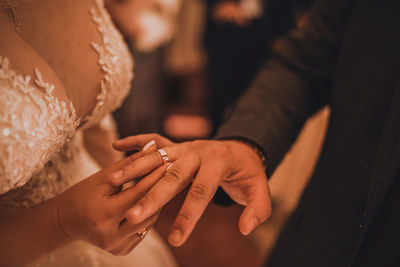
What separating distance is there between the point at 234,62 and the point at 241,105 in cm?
122

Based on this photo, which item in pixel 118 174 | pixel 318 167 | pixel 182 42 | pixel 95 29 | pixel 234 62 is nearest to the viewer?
pixel 118 174

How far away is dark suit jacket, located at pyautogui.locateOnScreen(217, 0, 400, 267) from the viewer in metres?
0.50

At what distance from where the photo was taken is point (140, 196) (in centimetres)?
39

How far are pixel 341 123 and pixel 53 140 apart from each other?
0.53 meters

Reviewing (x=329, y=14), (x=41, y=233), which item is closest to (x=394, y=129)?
(x=329, y=14)

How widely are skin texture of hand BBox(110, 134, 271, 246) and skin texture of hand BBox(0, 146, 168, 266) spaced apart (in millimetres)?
21

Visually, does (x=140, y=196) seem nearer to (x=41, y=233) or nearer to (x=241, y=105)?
(x=41, y=233)

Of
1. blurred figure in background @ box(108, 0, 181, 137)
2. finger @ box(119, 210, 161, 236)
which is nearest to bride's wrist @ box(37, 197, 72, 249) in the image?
finger @ box(119, 210, 161, 236)

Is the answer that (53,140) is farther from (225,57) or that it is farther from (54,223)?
(225,57)

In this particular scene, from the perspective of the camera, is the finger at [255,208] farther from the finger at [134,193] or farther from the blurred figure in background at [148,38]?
the blurred figure in background at [148,38]

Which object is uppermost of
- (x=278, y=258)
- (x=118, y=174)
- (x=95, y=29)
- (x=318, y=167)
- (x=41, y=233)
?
(x=95, y=29)

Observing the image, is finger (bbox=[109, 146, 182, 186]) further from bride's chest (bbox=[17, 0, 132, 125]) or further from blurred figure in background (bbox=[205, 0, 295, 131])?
blurred figure in background (bbox=[205, 0, 295, 131])

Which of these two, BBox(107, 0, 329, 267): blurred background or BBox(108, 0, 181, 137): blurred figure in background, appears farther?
BBox(108, 0, 181, 137): blurred figure in background

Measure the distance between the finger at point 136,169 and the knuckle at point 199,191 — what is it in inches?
2.4
